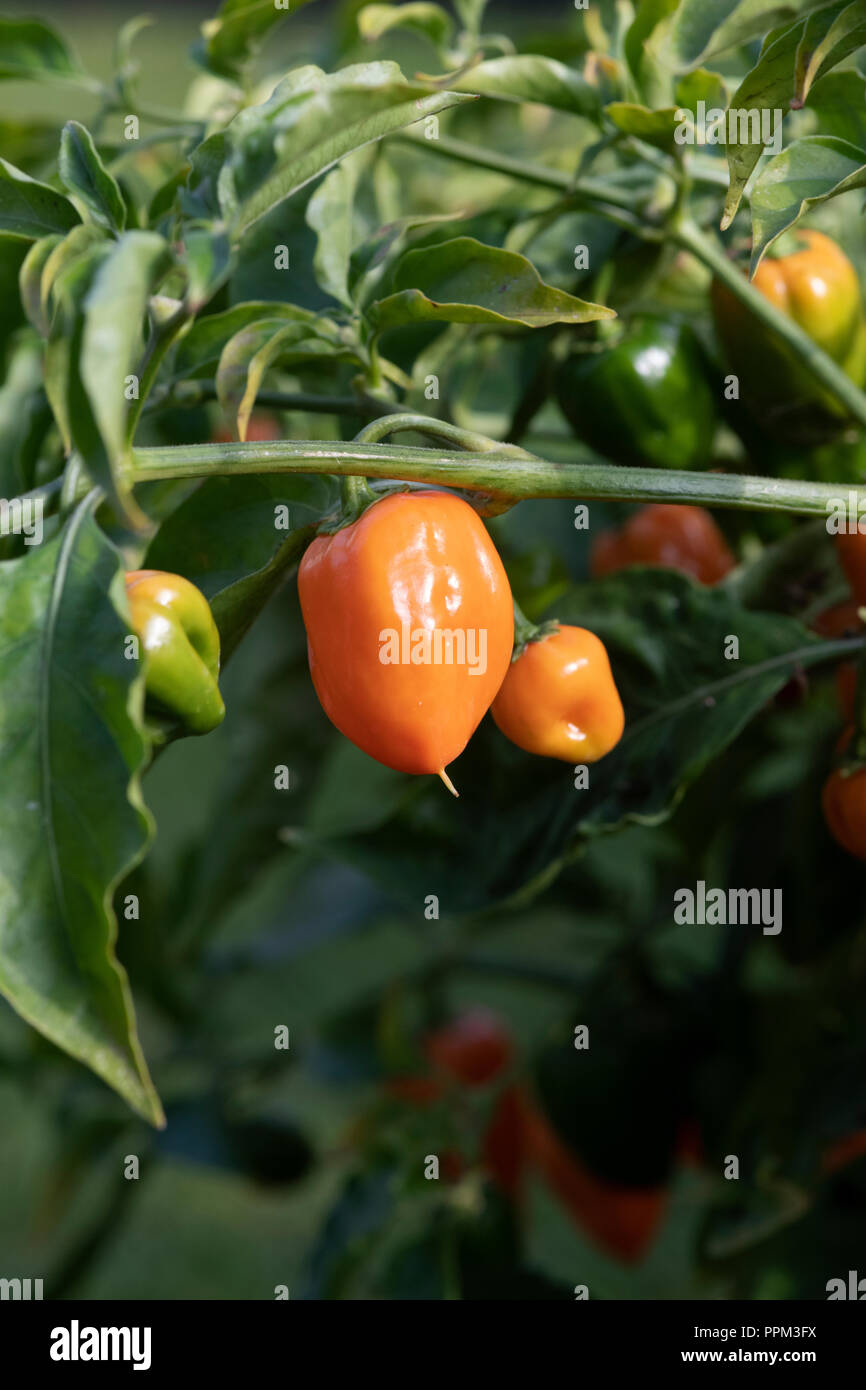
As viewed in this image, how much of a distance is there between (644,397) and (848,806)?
277 millimetres

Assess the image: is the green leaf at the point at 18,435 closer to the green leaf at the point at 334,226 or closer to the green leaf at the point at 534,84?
the green leaf at the point at 334,226

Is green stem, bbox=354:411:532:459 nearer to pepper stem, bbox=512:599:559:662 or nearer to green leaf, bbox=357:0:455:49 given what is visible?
pepper stem, bbox=512:599:559:662

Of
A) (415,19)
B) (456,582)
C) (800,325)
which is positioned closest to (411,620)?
(456,582)

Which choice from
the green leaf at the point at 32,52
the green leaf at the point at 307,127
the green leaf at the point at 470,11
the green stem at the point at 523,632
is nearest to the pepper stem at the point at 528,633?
the green stem at the point at 523,632

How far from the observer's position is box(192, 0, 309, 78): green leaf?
74cm

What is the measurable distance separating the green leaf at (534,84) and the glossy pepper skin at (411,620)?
0.84ft

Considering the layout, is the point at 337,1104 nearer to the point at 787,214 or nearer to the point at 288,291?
the point at 288,291

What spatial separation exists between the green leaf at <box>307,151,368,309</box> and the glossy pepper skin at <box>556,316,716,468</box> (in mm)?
189

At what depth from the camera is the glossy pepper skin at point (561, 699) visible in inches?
23.4

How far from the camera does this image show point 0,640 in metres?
0.51

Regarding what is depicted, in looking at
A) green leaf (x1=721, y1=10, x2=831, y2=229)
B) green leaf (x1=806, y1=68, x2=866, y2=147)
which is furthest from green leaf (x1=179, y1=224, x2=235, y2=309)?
green leaf (x1=806, y1=68, x2=866, y2=147)

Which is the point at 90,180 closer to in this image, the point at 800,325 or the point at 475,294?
the point at 475,294

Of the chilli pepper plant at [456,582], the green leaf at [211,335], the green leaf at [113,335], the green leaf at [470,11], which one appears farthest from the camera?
the green leaf at [470,11]
